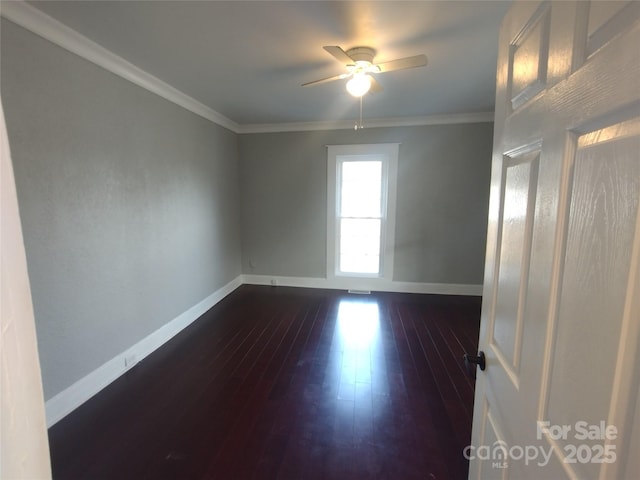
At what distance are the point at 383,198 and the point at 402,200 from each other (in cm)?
27

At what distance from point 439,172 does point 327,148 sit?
1.62m

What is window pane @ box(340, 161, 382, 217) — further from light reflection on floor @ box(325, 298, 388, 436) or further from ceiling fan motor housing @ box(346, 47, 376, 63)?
ceiling fan motor housing @ box(346, 47, 376, 63)

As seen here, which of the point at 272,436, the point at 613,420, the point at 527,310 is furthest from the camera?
the point at 272,436

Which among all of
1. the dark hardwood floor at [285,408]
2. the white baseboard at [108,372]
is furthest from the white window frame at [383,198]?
the white baseboard at [108,372]

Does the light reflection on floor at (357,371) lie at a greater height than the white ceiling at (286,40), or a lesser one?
lesser

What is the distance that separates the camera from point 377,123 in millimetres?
4184

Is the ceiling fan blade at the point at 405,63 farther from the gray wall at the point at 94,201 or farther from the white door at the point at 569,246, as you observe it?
the gray wall at the point at 94,201

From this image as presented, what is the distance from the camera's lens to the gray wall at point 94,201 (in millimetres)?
1760

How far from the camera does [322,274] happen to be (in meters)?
4.66

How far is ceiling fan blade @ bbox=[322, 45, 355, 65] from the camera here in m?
1.94

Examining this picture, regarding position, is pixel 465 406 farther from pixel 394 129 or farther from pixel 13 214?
pixel 394 129

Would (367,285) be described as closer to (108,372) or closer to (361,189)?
(361,189)

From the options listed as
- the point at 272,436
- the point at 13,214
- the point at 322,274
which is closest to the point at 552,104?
the point at 13,214

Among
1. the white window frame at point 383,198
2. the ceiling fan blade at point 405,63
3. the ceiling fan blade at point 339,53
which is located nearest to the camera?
the ceiling fan blade at point 339,53
